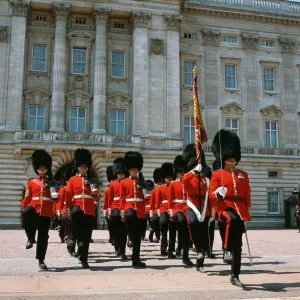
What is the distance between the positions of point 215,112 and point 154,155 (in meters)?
6.27

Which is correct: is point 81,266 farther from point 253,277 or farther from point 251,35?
point 251,35

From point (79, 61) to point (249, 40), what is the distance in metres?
12.6

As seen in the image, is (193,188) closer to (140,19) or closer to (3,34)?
(3,34)

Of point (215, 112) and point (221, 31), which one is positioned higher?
point (221, 31)

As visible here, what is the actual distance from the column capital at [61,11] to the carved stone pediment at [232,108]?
1231cm

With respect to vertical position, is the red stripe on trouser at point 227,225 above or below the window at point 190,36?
below

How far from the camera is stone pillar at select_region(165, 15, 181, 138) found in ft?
98.0

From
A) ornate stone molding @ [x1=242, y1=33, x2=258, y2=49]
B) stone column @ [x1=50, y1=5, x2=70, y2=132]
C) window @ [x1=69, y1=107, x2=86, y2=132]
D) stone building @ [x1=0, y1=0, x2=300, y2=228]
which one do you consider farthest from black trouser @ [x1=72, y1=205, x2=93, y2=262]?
ornate stone molding @ [x1=242, y1=33, x2=258, y2=49]

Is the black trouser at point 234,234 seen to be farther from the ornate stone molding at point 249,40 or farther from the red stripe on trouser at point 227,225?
the ornate stone molding at point 249,40

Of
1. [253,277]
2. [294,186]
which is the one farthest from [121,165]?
[294,186]

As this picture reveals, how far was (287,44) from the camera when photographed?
1352 inches

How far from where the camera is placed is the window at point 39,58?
29844 mm

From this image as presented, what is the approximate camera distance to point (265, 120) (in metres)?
33.2

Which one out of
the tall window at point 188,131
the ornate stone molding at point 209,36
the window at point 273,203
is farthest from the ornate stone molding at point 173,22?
the window at point 273,203
